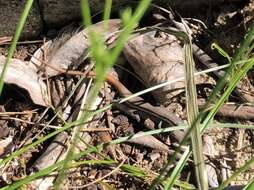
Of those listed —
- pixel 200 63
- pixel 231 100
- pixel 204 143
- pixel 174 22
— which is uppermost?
pixel 174 22

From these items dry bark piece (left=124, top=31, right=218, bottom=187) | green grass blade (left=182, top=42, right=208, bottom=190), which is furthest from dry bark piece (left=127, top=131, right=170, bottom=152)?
green grass blade (left=182, top=42, right=208, bottom=190)

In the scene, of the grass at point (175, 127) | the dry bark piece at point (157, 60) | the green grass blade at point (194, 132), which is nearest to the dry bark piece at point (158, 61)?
the dry bark piece at point (157, 60)

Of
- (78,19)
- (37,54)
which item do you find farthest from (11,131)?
(78,19)

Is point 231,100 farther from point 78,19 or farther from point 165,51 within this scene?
point 78,19

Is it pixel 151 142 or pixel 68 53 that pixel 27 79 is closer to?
pixel 68 53

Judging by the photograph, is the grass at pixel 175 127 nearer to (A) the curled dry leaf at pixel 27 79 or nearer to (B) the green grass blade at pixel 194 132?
(B) the green grass blade at pixel 194 132

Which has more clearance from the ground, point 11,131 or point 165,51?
point 165,51

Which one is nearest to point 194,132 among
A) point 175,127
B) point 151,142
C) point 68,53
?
point 175,127

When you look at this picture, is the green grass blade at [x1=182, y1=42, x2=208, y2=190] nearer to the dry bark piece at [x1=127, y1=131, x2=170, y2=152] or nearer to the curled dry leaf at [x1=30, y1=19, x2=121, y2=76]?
the dry bark piece at [x1=127, y1=131, x2=170, y2=152]
